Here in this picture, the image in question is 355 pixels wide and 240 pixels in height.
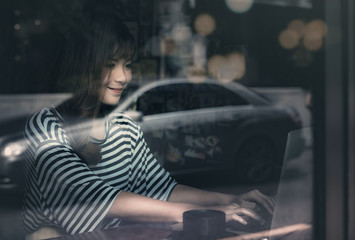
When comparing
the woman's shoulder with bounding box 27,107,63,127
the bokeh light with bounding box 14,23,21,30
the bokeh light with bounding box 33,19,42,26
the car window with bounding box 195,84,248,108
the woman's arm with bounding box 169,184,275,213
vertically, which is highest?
the bokeh light with bounding box 33,19,42,26

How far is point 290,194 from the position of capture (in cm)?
198

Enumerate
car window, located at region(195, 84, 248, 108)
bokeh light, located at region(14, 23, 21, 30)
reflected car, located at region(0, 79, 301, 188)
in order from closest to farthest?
reflected car, located at region(0, 79, 301, 188), car window, located at region(195, 84, 248, 108), bokeh light, located at region(14, 23, 21, 30)

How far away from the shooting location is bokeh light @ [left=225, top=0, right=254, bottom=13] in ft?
22.0

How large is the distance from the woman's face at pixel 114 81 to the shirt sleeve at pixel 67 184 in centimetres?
37

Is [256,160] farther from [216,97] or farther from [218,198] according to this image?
[218,198]

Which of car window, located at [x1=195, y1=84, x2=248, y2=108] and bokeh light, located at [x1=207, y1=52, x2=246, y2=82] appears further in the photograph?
bokeh light, located at [x1=207, y1=52, x2=246, y2=82]

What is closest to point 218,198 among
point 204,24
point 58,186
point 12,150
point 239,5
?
point 58,186

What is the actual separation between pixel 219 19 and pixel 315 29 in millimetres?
5702

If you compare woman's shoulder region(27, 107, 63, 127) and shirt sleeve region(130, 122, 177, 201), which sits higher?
woman's shoulder region(27, 107, 63, 127)

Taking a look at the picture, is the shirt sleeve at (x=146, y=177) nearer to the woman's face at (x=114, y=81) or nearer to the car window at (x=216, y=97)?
the woman's face at (x=114, y=81)

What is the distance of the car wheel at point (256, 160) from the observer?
5.86 meters

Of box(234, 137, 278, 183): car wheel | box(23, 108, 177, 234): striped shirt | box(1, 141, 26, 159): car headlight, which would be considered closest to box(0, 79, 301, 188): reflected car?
box(234, 137, 278, 183): car wheel

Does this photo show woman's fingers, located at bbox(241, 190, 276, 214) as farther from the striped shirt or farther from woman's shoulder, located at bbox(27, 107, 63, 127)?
woman's shoulder, located at bbox(27, 107, 63, 127)

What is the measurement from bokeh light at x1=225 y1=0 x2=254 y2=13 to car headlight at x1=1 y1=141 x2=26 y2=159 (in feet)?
10.9
